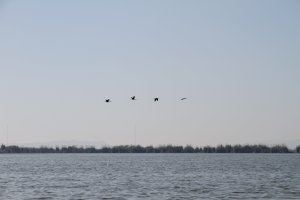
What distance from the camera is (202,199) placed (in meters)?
44.3

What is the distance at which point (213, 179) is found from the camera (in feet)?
212

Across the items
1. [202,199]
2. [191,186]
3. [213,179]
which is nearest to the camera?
[202,199]

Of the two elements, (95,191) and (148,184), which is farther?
(148,184)

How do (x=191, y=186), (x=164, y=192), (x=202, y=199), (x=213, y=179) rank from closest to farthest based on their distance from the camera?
1. (x=202, y=199)
2. (x=164, y=192)
3. (x=191, y=186)
4. (x=213, y=179)

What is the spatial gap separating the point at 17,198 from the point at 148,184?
1562cm

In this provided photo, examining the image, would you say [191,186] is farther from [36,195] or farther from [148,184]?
[36,195]

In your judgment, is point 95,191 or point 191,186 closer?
point 95,191

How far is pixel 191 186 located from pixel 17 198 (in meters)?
16.9

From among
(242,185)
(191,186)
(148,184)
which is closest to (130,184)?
(148,184)

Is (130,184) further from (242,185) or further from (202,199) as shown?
(202,199)

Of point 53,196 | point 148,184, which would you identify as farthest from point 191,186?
point 53,196

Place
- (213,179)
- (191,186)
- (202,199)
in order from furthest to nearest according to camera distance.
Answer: (213,179), (191,186), (202,199)

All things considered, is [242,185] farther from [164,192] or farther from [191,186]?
[164,192]

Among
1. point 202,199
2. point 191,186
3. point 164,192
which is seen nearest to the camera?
point 202,199
